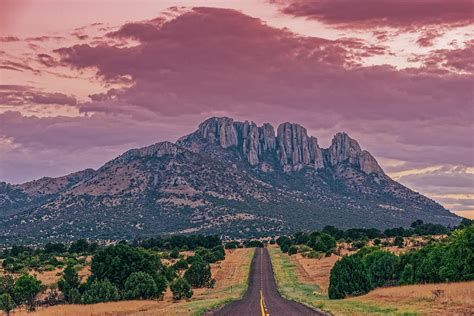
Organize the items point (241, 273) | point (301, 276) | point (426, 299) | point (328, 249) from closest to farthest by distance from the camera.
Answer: point (426, 299), point (301, 276), point (241, 273), point (328, 249)

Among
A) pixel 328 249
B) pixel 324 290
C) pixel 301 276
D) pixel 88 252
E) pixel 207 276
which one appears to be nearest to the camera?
pixel 324 290

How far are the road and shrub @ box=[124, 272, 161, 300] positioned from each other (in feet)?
33.4

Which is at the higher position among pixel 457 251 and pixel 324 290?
pixel 457 251

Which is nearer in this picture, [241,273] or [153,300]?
[153,300]

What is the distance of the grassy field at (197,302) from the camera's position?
47.5 meters

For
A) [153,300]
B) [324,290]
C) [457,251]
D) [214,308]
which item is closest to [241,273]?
[324,290]

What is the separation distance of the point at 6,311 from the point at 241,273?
50870mm

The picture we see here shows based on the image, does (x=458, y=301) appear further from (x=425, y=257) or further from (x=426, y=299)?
(x=425, y=257)

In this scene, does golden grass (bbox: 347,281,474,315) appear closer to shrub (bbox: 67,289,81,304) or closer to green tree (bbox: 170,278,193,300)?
green tree (bbox: 170,278,193,300)

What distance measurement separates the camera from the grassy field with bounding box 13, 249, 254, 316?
156 ft

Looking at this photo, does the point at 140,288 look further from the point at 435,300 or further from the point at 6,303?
the point at 435,300

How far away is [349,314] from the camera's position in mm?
36500

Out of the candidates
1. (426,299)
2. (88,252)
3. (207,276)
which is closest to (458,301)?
(426,299)

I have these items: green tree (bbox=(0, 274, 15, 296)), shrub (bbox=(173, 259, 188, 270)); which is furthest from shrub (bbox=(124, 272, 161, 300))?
shrub (bbox=(173, 259, 188, 270))
